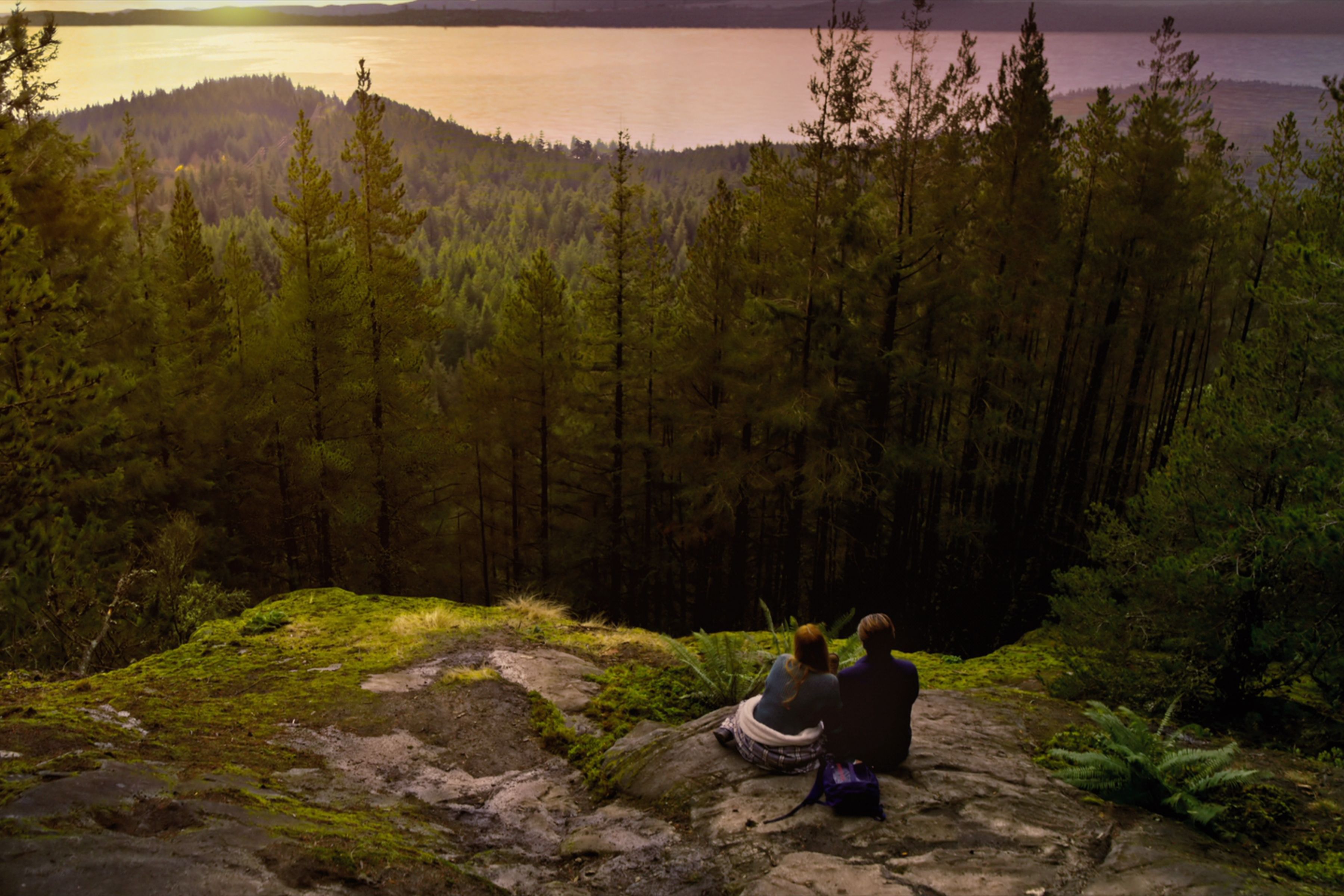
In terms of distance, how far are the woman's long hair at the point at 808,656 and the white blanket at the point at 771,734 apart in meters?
0.36

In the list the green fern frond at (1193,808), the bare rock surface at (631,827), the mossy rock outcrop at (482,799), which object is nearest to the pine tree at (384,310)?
the mossy rock outcrop at (482,799)

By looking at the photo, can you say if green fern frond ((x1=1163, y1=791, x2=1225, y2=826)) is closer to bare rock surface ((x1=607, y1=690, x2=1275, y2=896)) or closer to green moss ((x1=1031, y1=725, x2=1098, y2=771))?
bare rock surface ((x1=607, y1=690, x2=1275, y2=896))

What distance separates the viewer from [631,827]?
19.4 feet

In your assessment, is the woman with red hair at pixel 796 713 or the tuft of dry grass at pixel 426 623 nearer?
the woman with red hair at pixel 796 713

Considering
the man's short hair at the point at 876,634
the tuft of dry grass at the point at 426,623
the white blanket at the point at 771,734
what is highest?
the man's short hair at the point at 876,634

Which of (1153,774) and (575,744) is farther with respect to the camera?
(575,744)

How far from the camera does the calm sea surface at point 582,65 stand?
29.2 meters

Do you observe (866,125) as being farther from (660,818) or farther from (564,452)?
(660,818)

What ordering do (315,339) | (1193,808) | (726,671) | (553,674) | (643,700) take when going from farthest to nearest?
(315,339), (553,674), (643,700), (726,671), (1193,808)

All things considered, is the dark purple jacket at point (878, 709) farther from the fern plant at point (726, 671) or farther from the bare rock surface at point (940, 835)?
the fern plant at point (726, 671)

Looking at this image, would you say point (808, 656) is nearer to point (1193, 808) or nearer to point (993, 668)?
point (1193, 808)

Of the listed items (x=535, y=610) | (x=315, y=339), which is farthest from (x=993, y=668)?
(x=315, y=339)

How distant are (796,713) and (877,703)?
662mm

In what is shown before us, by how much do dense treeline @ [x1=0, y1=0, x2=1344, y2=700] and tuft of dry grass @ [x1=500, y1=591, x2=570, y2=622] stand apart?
517 centimetres
